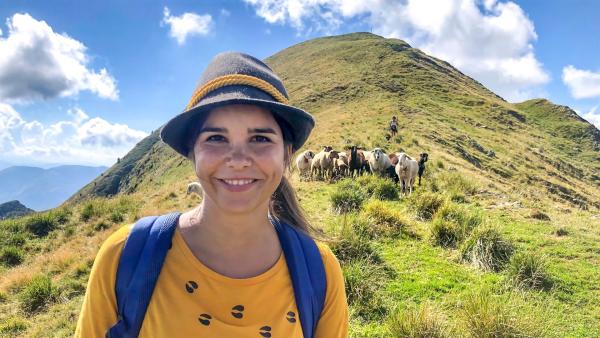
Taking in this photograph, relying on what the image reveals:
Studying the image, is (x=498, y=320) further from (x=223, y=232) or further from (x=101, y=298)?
(x=101, y=298)

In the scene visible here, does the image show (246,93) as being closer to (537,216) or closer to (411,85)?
(537,216)

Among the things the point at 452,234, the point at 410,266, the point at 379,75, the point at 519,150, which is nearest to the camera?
the point at 410,266

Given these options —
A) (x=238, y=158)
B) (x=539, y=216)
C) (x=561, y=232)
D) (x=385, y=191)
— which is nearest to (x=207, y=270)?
(x=238, y=158)

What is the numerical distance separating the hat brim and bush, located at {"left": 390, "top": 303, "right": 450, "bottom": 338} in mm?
3541

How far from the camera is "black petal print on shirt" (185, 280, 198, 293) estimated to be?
69.6 inches

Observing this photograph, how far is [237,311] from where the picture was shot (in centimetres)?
178

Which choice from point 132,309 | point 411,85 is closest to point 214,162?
point 132,309

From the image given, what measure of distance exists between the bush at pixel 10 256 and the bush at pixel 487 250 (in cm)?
1301

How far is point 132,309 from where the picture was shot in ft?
5.31

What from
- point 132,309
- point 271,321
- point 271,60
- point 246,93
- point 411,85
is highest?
point 271,60

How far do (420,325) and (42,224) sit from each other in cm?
1539

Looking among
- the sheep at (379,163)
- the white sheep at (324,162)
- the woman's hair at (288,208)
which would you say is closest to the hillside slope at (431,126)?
the sheep at (379,163)

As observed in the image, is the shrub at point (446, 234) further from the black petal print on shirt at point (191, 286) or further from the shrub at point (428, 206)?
the black petal print on shirt at point (191, 286)

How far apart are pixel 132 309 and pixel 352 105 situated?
161 feet
